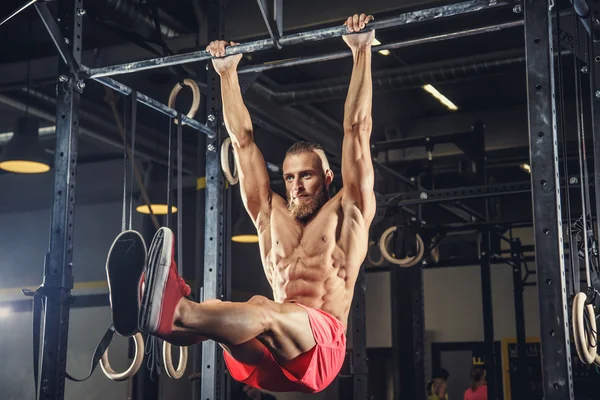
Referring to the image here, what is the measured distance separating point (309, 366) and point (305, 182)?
3.70 feet

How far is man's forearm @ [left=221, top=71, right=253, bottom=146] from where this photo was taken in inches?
158

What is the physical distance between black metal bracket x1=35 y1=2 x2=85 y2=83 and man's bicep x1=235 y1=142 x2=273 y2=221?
931 mm

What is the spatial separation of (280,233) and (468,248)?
384 inches

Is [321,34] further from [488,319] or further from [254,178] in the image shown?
[488,319]

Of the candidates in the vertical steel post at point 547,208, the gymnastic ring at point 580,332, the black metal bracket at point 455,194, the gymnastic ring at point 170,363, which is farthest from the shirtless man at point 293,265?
the black metal bracket at point 455,194

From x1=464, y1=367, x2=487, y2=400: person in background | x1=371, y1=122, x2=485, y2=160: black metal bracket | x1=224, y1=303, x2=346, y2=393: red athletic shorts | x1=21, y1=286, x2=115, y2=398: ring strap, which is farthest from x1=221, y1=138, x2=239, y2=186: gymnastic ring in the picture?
x1=464, y1=367, x2=487, y2=400: person in background

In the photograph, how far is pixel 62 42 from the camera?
374 cm

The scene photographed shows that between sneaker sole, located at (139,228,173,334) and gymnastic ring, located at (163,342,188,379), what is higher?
sneaker sole, located at (139,228,173,334)

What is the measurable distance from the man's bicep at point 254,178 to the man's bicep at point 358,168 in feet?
1.74

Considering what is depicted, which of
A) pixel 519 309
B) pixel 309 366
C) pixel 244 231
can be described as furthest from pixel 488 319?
pixel 309 366

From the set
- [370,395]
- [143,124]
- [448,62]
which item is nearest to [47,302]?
[448,62]

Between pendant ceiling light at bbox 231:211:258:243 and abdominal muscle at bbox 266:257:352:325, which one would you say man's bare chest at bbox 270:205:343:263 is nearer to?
abdominal muscle at bbox 266:257:352:325

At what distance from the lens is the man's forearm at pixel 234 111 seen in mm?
4020

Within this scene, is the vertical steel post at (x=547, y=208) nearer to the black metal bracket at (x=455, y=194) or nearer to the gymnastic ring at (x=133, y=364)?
the gymnastic ring at (x=133, y=364)
